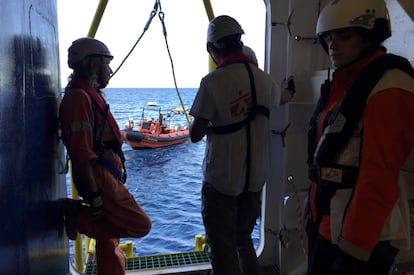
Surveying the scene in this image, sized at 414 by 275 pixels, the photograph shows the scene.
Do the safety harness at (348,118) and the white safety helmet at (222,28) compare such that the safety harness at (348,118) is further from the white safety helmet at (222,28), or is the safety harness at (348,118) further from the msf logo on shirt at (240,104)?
the white safety helmet at (222,28)

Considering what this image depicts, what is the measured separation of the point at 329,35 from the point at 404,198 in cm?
71

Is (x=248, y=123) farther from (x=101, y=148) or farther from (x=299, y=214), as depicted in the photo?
(x=299, y=214)

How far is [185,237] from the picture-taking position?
7953 mm

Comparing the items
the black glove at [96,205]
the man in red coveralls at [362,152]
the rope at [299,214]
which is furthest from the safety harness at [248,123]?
the rope at [299,214]

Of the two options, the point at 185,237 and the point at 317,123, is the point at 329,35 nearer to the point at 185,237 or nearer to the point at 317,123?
the point at 317,123

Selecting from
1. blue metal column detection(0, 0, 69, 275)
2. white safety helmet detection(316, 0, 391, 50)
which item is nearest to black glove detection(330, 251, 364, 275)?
white safety helmet detection(316, 0, 391, 50)

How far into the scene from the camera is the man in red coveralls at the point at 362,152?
116 cm

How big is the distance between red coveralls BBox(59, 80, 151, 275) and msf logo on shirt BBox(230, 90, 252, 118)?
722 mm

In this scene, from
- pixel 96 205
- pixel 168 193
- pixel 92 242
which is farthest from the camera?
pixel 168 193

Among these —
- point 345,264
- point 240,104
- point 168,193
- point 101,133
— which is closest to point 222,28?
point 240,104

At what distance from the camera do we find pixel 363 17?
53.0 inches

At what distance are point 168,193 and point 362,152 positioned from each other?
11465mm

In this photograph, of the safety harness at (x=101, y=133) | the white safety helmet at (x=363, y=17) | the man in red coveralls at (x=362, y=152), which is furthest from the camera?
the safety harness at (x=101, y=133)

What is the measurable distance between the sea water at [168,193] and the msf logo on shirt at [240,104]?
1.44 m
